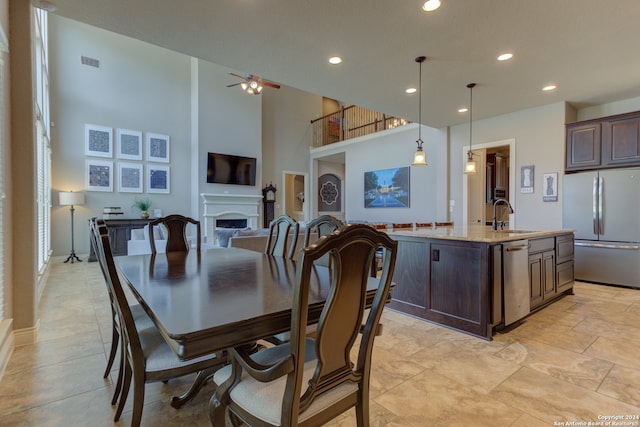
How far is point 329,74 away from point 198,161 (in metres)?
5.11

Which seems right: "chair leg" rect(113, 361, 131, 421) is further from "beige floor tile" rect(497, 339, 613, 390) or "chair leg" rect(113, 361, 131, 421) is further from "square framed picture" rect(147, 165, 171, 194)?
"square framed picture" rect(147, 165, 171, 194)

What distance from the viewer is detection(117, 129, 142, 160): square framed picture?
23.1ft

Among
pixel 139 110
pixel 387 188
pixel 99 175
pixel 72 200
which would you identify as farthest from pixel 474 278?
pixel 139 110

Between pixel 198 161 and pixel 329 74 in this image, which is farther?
pixel 198 161

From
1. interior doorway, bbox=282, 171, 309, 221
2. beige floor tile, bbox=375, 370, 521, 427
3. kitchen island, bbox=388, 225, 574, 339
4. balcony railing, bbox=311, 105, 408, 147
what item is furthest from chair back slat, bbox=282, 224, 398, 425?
interior doorway, bbox=282, 171, 309, 221

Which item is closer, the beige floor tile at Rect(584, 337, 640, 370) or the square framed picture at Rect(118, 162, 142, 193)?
the beige floor tile at Rect(584, 337, 640, 370)

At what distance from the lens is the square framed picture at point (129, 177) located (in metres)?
7.04

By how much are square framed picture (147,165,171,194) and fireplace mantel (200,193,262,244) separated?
89 cm

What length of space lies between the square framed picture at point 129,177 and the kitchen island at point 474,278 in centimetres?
654

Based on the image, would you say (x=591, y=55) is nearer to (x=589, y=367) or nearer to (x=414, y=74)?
(x=414, y=74)

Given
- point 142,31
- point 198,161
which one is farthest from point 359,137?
point 142,31

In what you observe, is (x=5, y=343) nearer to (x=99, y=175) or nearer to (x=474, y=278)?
(x=474, y=278)

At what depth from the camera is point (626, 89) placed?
4.39m

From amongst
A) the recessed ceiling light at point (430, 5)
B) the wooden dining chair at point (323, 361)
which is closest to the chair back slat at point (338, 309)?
the wooden dining chair at point (323, 361)
